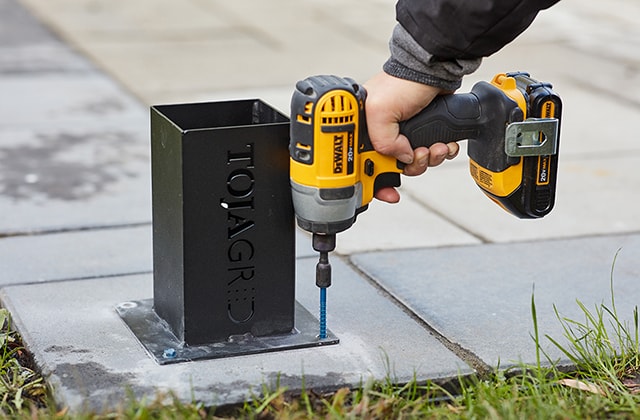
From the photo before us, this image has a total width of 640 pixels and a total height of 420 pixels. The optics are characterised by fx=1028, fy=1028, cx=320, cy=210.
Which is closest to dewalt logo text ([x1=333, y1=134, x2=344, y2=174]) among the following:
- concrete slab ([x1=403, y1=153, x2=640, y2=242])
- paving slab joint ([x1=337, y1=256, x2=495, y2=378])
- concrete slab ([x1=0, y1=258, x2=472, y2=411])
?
concrete slab ([x1=0, y1=258, x2=472, y2=411])

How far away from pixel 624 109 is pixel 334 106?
13.3 feet

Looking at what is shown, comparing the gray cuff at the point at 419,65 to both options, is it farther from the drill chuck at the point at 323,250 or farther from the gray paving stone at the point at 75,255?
the gray paving stone at the point at 75,255

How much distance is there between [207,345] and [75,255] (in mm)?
1144

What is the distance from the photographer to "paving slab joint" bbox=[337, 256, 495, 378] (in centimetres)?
313

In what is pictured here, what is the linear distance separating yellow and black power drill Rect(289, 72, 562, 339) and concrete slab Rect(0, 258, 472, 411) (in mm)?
197

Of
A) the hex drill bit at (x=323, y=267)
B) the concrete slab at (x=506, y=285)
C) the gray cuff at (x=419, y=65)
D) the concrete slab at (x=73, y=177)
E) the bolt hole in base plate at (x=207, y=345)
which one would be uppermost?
the gray cuff at (x=419, y=65)

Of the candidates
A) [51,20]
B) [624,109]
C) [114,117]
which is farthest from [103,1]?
[624,109]

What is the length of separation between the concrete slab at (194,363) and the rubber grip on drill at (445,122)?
0.66 m

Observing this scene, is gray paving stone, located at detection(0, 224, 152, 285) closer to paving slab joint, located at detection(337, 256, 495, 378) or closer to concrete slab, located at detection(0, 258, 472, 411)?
concrete slab, located at detection(0, 258, 472, 411)

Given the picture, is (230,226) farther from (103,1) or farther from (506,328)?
(103,1)

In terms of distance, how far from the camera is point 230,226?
309 centimetres

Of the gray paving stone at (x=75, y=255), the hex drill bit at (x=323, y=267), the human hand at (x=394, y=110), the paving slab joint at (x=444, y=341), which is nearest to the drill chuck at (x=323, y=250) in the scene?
the hex drill bit at (x=323, y=267)

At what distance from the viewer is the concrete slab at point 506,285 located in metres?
3.37

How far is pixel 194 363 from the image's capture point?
3076mm
